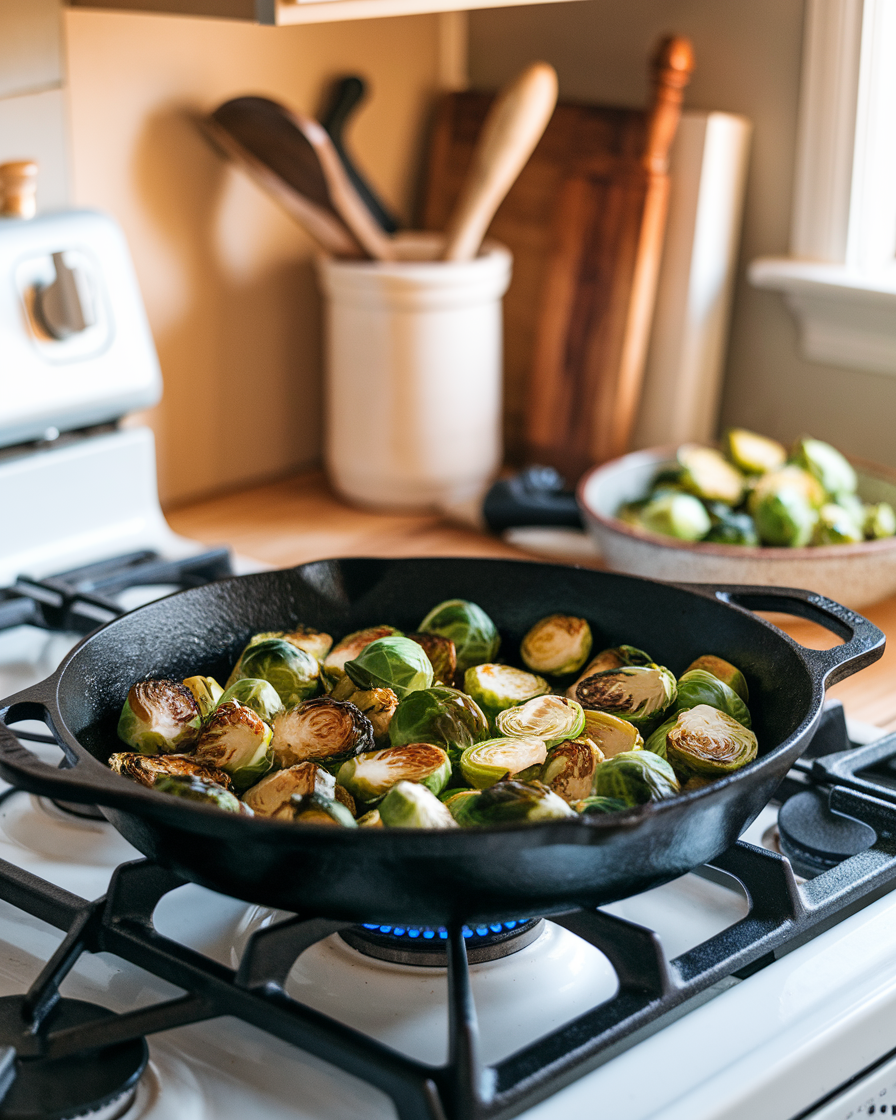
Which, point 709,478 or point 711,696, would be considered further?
point 709,478

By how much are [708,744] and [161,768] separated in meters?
0.30

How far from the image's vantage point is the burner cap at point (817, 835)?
75cm

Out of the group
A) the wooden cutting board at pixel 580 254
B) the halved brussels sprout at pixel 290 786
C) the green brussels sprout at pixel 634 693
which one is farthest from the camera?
the wooden cutting board at pixel 580 254

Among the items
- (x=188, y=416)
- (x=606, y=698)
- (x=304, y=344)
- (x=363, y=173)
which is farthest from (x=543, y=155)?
(x=606, y=698)

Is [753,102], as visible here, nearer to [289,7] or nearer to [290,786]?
[289,7]

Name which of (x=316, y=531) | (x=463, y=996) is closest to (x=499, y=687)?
(x=463, y=996)

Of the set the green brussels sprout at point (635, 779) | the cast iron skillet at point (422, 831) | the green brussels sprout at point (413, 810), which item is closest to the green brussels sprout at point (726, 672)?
the cast iron skillet at point (422, 831)

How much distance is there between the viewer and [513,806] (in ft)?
1.92

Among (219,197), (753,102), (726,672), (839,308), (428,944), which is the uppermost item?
(753,102)

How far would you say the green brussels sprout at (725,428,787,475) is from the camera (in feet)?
4.14

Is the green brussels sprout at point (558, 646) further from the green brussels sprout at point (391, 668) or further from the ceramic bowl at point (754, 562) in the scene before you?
the ceramic bowl at point (754, 562)

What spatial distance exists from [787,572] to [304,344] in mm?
705

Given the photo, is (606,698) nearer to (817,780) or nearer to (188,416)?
(817,780)

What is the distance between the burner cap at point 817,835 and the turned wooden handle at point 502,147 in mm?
759
